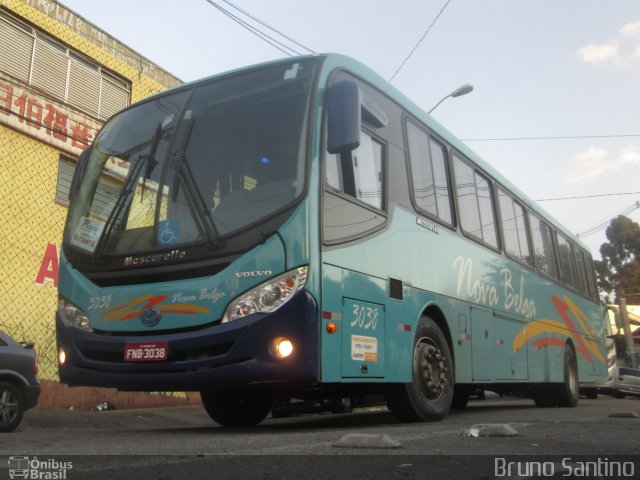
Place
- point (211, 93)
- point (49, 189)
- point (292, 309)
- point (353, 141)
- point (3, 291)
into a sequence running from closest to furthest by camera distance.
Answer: point (292, 309), point (353, 141), point (211, 93), point (3, 291), point (49, 189)

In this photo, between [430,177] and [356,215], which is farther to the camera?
[430,177]

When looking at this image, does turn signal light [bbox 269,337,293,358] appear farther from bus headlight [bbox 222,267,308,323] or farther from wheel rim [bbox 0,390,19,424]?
wheel rim [bbox 0,390,19,424]

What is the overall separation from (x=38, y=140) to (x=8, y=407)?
6.82m

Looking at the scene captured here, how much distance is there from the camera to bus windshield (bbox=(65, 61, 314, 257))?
5102 mm

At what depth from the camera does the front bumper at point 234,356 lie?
184 inches

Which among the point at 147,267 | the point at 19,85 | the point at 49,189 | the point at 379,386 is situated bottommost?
the point at 379,386

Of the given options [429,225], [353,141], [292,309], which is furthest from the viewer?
[429,225]

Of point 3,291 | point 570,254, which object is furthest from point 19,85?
point 570,254

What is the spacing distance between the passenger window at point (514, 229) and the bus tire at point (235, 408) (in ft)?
13.5

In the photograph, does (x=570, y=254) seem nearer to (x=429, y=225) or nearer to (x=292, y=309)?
(x=429, y=225)

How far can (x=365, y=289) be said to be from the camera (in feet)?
17.8

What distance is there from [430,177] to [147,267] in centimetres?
331
